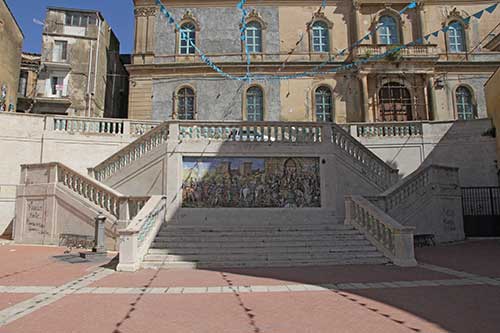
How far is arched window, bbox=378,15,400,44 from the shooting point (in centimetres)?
2619

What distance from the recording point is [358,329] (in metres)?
4.69

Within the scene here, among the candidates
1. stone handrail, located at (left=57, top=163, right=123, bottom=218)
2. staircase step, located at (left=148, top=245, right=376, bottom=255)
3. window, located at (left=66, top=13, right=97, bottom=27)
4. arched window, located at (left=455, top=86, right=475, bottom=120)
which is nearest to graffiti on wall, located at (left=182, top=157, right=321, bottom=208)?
stone handrail, located at (left=57, top=163, right=123, bottom=218)

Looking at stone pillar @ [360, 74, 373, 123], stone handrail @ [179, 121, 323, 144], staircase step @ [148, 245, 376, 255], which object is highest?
stone pillar @ [360, 74, 373, 123]

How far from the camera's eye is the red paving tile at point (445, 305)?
4848 millimetres

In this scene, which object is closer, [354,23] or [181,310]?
[181,310]

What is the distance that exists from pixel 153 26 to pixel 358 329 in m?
25.8

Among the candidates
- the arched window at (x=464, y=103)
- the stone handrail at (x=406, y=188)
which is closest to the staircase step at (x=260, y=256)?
the stone handrail at (x=406, y=188)

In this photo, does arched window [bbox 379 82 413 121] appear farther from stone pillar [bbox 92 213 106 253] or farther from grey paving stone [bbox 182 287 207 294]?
grey paving stone [bbox 182 287 207 294]

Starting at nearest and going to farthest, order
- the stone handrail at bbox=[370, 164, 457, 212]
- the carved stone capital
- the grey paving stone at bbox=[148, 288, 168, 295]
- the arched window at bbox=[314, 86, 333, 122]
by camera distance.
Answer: the grey paving stone at bbox=[148, 288, 168, 295], the stone handrail at bbox=[370, 164, 457, 212], the arched window at bbox=[314, 86, 333, 122], the carved stone capital

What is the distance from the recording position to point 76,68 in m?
31.0

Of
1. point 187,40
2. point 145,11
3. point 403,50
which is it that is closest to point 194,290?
point 187,40

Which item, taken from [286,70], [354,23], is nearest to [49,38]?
[286,70]

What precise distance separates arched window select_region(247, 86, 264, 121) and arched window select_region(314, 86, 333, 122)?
146 inches

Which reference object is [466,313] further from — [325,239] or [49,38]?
[49,38]
